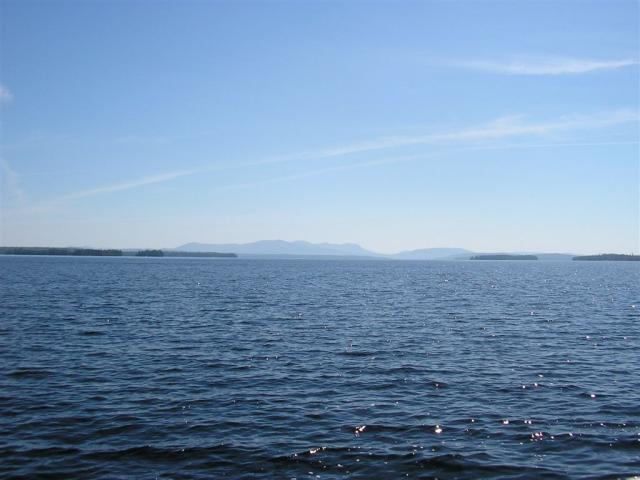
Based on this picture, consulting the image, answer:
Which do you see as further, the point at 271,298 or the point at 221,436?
the point at 271,298

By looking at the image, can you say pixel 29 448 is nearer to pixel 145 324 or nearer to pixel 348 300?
pixel 145 324

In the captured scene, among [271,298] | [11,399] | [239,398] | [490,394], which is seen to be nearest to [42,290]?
[271,298]

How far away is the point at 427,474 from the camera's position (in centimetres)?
1711

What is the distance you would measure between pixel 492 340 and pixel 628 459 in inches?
924

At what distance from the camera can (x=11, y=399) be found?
80.9ft

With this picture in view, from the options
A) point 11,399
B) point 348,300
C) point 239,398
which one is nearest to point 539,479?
point 239,398

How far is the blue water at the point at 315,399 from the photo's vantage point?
18.0 metres

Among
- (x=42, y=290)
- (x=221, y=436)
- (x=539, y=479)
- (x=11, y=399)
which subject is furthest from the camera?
(x=42, y=290)

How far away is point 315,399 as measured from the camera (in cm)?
2498

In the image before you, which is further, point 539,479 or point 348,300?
point 348,300

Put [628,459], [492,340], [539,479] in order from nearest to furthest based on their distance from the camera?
[539,479]
[628,459]
[492,340]

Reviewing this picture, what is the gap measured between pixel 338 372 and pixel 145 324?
2494 cm

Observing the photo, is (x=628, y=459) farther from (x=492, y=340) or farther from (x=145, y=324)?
(x=145, y=324)

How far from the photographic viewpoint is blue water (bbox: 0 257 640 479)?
17969 millimetres
